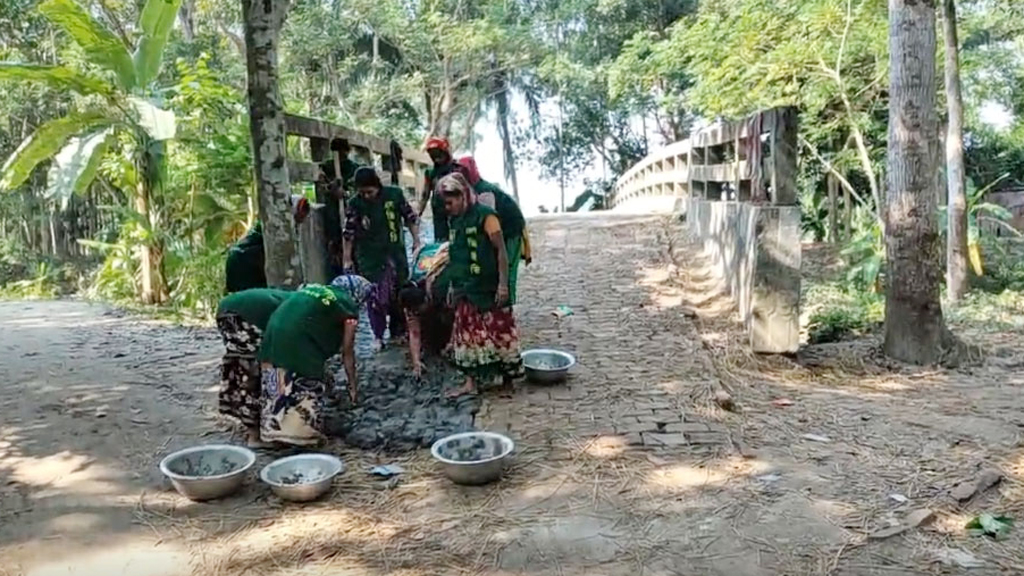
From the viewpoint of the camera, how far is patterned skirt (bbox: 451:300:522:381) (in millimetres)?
4586

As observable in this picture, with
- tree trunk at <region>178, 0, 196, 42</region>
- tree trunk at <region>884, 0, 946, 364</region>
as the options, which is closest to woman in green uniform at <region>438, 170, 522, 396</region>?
tree trunk at <region>884, 0, 946, 364</region>

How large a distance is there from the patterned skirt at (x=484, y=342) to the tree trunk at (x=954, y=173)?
23.7ft

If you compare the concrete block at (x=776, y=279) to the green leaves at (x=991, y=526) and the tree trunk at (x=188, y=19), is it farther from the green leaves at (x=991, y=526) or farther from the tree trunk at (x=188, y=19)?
the tree trunk at (x=188, y=19)

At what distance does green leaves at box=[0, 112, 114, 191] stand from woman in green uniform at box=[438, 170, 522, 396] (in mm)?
4808

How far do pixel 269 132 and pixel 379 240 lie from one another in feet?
3.26

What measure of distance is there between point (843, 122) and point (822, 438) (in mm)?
8914

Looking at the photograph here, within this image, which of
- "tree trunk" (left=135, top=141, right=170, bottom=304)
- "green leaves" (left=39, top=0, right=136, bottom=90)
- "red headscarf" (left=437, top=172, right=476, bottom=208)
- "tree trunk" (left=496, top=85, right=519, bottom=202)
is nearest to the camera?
"red headscarf" (left=437, top=172, right=476, bottom=208)

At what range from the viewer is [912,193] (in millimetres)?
5777

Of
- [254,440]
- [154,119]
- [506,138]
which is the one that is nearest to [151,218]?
[154,119]

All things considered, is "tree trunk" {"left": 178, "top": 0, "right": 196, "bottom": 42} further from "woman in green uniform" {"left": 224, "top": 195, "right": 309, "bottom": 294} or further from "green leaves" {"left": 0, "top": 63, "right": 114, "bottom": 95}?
"woman in green uniform" {"left": 224, "top": 195, "right": 309, "bottom": 294}

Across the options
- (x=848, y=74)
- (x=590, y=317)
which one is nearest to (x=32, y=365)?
(x=590, y=317)

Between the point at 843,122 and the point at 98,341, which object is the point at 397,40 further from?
the point at 98,341

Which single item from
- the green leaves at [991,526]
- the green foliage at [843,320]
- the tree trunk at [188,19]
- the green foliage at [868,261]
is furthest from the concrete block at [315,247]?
the tree trunk at [188,19]

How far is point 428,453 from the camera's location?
4.02 meters
